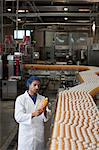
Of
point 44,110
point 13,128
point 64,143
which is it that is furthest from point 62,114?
point 13,128

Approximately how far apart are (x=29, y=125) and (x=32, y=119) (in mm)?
82

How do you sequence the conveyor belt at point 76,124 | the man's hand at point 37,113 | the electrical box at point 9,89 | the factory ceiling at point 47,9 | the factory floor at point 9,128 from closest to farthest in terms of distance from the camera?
the conveyor belt at point 76,124 → the man's hand at point 37,113 → the factory floor at point 9,128 → the electrical box at point 9,89 → the factory ceiling at point 47,9

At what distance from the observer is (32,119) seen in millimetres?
2947

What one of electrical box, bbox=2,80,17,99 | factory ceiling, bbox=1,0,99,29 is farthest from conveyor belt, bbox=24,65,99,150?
factory ceiling, bbox=1,0,99,29

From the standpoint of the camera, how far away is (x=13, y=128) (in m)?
5.61

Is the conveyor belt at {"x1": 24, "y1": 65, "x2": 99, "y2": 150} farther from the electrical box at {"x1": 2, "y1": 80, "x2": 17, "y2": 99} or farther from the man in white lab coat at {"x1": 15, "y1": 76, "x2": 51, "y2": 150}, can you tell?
the electrical box at {"x1": 2, "y1": 80, "x2": 17, "y2": 99}

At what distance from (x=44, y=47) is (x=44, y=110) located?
1288 cm

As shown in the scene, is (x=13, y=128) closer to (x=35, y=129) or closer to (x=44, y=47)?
(x=35, y=129)

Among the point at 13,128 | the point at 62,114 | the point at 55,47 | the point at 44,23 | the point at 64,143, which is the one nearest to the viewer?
the point at 64,143

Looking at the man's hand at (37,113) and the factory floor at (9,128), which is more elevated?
the man's hand at (37,113)

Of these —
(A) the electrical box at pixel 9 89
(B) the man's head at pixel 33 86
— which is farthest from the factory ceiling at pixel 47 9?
(B) the man's head at pixel 33 86

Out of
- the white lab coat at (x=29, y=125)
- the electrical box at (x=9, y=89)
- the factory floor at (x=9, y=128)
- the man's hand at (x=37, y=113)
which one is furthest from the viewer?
the electrical box at (x=9, y=89)

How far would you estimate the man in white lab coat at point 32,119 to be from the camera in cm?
296

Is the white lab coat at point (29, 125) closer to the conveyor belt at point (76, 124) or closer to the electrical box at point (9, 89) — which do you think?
the conveyor belt at point (76, 124)
